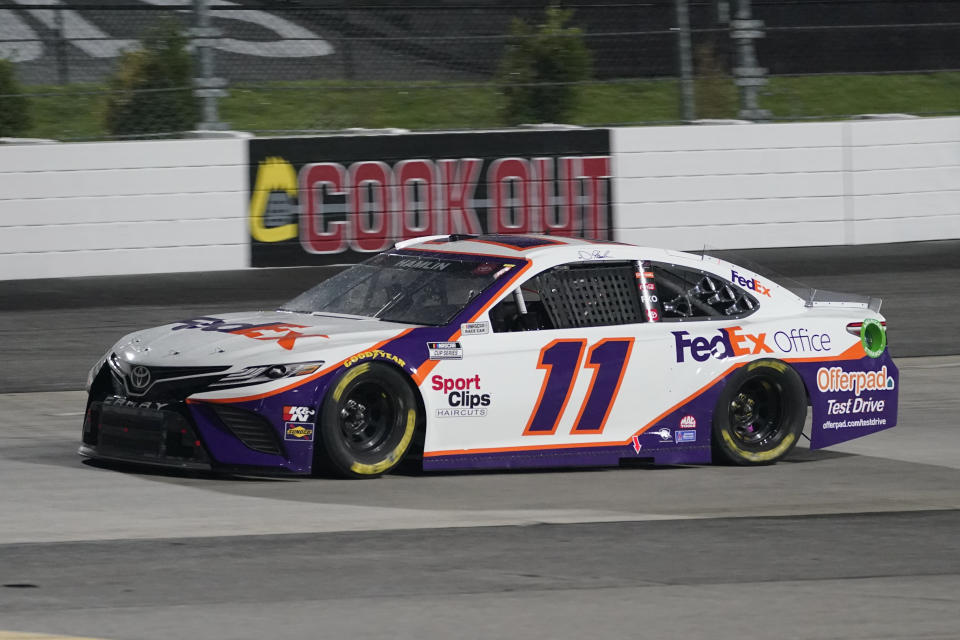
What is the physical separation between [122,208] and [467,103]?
4.26 meters

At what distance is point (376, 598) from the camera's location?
5.73m

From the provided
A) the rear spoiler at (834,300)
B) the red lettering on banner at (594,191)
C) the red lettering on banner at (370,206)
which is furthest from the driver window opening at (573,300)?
the red lettering on banner at (594,191)

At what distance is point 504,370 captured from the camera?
8.27m

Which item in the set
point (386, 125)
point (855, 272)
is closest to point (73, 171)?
point (386, 125)

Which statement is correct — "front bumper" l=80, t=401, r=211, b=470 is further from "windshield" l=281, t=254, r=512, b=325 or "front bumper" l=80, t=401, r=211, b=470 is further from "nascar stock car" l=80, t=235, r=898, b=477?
"windshield" l=281, t=254, r=512, b=325

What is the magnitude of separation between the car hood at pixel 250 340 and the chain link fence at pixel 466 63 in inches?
351

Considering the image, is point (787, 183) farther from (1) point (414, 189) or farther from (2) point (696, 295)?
(2) point (696, 295)

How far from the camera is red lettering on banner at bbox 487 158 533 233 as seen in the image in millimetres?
17766

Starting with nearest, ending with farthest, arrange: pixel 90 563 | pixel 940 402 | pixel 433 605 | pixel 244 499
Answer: pixel 433 605, pixel 90 563, pixel 244 499, pixel 940 402

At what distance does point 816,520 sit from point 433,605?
8.40 ft

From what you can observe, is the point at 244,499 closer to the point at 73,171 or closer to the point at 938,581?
the point at 938,581

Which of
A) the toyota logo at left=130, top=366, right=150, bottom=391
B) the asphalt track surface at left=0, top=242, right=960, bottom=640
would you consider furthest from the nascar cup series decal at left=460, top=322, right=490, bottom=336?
the toyota logo at left=130, top=366, right=150, bottom=391

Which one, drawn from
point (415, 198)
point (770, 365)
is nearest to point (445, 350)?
point (770, 365)

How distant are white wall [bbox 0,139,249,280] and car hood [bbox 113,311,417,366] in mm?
8237
